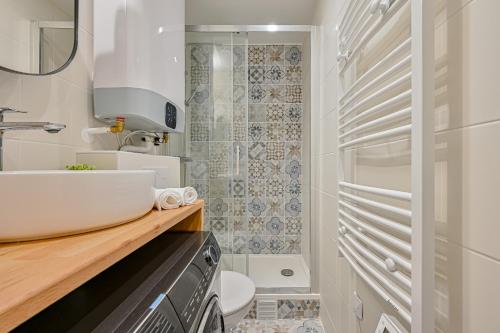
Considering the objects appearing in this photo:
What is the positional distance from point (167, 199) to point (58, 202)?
18.0 inches

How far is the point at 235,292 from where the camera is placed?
5.51 ft

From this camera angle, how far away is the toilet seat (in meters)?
1.49

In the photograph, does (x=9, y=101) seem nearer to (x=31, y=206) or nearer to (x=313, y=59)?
(x=31, y=206)

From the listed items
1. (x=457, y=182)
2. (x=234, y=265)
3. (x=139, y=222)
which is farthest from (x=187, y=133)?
(x=457, y=182)

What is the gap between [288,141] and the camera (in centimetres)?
284

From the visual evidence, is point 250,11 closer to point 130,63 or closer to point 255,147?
point 255,147

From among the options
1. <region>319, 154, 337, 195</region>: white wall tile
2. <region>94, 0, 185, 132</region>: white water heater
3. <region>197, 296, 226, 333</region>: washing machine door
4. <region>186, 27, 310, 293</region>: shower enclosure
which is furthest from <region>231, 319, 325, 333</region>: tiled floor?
<region>94, 0, 185, 132</region>: white water heater

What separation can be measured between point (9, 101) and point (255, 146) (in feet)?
7.34

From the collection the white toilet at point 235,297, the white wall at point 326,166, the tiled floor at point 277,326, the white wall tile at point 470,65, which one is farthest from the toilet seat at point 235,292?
the white wall tile at point 470,65

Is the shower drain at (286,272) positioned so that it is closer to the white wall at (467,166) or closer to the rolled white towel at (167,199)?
the rolled white towel at (167,199)

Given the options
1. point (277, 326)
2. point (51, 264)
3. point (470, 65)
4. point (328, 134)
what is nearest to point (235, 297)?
A: point (277, 326)

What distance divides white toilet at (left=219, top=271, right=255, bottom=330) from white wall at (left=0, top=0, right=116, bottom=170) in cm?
105

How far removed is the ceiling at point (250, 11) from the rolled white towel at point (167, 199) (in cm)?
174

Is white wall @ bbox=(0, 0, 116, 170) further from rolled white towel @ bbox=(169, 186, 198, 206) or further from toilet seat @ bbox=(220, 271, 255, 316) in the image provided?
→ toilet seat @ bbox=(220, 271, 255, 316)
